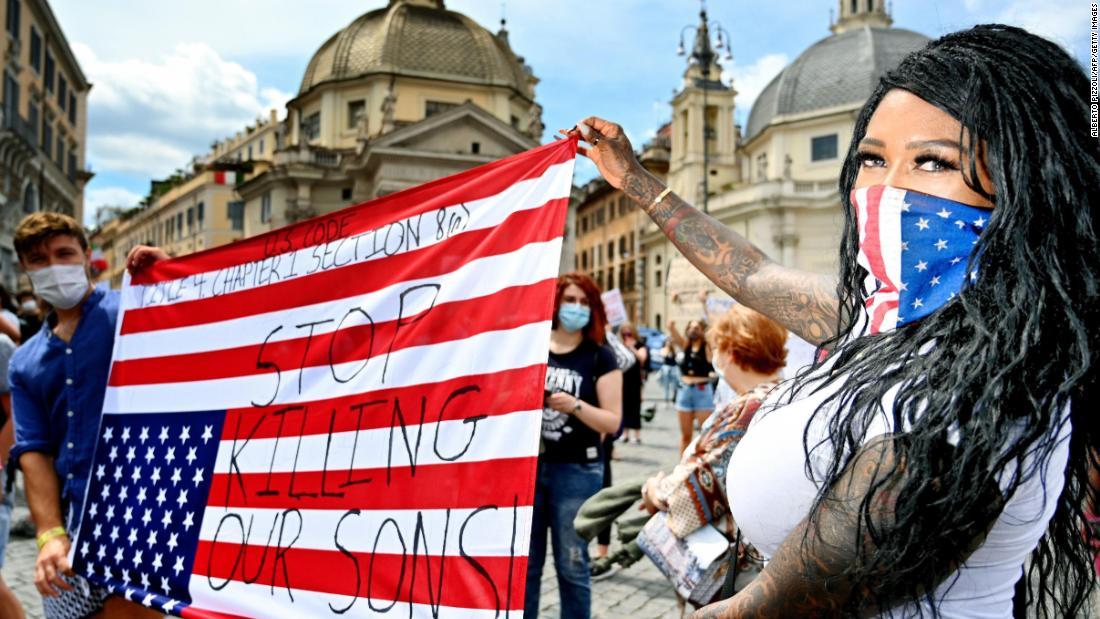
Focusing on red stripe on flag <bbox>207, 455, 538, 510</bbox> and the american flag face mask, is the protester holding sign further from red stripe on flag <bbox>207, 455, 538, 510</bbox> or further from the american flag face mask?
the american flag face mask

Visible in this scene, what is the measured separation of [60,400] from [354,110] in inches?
1934

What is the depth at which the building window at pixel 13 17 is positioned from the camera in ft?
100

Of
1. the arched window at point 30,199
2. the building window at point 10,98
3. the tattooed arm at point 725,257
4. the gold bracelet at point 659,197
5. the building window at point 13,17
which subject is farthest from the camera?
the arched window at point 30,199

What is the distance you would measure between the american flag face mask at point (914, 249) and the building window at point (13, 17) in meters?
37.9

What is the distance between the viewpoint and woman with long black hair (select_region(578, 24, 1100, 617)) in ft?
3.55

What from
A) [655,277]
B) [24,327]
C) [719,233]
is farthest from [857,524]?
[655,277]

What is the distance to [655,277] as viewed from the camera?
5953 centimetres

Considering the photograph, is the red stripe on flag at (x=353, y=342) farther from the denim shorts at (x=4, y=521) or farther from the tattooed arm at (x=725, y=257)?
the denim shorts at (x=4, y=521)

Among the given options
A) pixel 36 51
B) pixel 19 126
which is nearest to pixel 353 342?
pixel 19 126

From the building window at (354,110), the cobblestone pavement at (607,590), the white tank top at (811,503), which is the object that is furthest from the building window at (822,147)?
the white tank top at (811,503)

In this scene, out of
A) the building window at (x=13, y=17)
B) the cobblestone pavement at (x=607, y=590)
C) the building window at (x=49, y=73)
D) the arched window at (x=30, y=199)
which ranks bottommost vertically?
the cobblestone pavement at (x=607, y=590)

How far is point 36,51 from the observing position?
35312mm

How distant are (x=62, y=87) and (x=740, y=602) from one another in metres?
50.7

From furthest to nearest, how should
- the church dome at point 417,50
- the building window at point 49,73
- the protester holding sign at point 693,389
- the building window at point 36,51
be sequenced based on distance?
the church dome at point 417,50 → the building window at point 49,73 → the building window at point 36,51 → the protester holding sign at point 693,389
